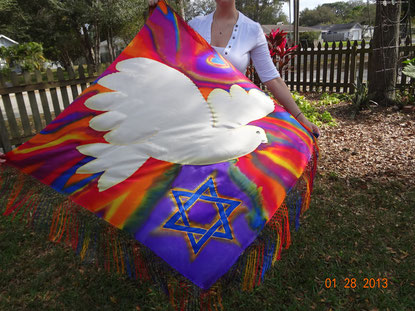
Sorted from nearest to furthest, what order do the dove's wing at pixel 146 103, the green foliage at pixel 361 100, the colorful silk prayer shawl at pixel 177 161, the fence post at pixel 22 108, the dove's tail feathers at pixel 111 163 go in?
the colorful silk prayer shawl at pixel 177 161 < the dove's tail feathers at pixel 111 163 < the dove's wing at pixel 146 103 < the fence post at pixel 22 108 < the green foliage at pixel 361 100

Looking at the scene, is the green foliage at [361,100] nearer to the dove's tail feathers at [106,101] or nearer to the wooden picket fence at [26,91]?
the wooden picket fence at [26,91]

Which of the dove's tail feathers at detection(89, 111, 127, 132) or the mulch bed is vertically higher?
the dove's tail feathers at detection(89, 111, 127, 132)

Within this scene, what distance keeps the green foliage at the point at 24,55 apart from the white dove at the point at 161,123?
26.4 meters

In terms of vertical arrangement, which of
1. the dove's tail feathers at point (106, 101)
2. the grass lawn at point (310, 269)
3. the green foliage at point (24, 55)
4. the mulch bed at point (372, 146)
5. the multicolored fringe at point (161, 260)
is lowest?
the grass lawn at point (310, 269)

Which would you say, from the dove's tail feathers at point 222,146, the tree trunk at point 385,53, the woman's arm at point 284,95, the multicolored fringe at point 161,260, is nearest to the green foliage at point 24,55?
the tree trunk at point 385,53

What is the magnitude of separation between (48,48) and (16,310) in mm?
33689

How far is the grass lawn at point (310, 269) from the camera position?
7.02 feet

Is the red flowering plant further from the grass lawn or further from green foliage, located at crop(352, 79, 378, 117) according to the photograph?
the grass lawn

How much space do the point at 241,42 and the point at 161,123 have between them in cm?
83

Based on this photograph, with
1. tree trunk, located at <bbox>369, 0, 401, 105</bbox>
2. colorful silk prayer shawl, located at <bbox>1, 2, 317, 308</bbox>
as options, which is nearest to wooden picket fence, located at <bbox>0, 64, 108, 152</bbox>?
colorful silk prayer shawl, located at <bbox>1, 2, 317, 308</bbox>

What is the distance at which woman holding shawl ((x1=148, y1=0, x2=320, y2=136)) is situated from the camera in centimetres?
208

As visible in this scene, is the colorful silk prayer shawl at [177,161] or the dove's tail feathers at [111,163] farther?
the dove's tail feathers at [111,163]

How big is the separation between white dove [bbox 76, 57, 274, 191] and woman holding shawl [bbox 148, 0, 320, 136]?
29 centimetres

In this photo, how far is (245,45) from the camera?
2.10m
